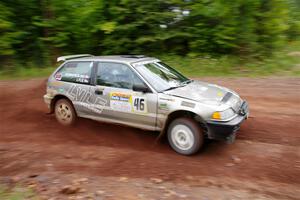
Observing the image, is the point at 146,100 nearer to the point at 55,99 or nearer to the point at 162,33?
the point at 55,99

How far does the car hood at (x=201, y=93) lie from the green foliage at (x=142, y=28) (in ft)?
22.8

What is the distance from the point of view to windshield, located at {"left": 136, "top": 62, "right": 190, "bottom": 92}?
6582mm

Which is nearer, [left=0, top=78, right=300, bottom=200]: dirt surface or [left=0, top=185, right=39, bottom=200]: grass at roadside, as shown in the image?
[left=0, top=185, right=39, bottom=200]: grass at roadside

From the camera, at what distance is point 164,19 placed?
14398 millimetres

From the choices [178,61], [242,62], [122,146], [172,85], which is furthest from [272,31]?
[122,146]

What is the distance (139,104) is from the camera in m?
6.54

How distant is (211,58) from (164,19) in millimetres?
2548

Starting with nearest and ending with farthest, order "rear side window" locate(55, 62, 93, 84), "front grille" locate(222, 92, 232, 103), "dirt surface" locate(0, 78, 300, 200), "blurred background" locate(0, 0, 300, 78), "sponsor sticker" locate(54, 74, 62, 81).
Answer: "dirt surface" locate(0, 78, 300, 200)
"front grille" locate(222, 92, 232, 103)
"rear side window" locate(55, 62, 93, 84)
"sponsor sticker" locate(54, 74, 62, 81)
"blurred background" locate(0, 0, 300, 78)

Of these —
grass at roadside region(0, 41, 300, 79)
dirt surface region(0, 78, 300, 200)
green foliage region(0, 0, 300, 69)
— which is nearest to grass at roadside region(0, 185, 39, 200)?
dirt surface region(0, 78, 300, 200)

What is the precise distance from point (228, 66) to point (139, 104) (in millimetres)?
7188

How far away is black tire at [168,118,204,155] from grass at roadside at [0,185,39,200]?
2.50 m

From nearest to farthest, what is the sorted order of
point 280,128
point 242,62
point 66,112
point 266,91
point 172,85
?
point 172,85
point 280,128
point 66,112
point 266,91
point 242,62

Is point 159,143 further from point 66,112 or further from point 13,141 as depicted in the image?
point 13,141

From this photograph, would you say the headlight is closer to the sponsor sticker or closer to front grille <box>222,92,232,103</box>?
front grille <box>222,92,232,103</box>
